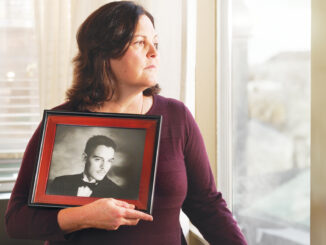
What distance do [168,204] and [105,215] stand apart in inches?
9.2

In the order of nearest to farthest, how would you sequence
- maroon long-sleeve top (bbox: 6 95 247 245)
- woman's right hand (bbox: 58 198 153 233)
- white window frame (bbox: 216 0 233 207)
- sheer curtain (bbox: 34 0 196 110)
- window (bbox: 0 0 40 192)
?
woman's right hand (bbox: 58 198 153 233) → maroon long-sleeve top (bbox: 6 95 247 245) → sheer curtain (bbox: 34 0 196 110) → white window frame (bbox: 216 0 233 207) → window (bbox: 0 0 40 192)

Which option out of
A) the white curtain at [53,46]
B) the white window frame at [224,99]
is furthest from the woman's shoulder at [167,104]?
the white curtain at [53,46]

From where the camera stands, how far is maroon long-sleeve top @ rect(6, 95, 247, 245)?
112 centimetres

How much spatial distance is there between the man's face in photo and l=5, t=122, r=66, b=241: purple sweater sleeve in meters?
0.14

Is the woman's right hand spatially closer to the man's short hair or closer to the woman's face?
the man's short hair

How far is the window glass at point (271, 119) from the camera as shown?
1.47 metres

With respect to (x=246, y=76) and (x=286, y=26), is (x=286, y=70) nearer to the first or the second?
(x=286, y=26)

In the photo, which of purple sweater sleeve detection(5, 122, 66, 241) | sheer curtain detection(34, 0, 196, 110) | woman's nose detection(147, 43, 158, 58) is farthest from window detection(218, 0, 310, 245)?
purple sweater sleeve detection(5, 122, 66, 241)

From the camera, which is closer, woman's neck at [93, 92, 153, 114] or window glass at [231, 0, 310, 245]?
woman's neck at [93, 92, 153, 114]

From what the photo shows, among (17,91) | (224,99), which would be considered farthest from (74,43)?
(224,99)

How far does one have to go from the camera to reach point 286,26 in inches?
61.1

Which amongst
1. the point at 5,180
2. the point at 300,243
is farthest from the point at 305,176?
the point at 5,180

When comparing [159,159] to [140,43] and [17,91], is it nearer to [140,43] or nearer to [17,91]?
[140,43]

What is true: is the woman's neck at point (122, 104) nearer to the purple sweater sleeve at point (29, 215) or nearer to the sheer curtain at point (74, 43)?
the purple sweater sleeve at point (29, 215)
